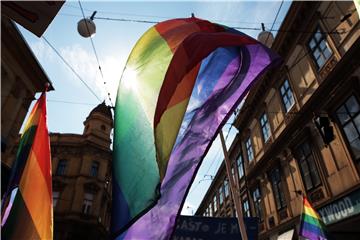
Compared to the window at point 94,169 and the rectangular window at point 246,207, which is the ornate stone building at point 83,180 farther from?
the rectangular window at point 246,207

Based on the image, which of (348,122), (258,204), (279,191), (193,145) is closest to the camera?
(193,145)

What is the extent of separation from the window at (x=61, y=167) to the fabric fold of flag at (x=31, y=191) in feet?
96.2

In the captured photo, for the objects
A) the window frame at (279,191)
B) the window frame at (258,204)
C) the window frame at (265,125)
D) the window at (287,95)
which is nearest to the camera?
the window at (287,95)

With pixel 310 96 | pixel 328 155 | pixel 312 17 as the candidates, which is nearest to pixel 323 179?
pixel 328 155

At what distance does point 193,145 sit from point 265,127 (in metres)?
15.6

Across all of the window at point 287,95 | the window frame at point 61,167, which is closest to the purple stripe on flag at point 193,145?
the window at point 287,95

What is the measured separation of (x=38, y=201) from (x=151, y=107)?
1.99m

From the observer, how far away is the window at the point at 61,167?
31105 millimetres

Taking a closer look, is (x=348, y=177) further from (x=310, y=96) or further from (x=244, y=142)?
(x=244, y=142)

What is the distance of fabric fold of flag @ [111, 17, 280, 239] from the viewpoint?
2.77m

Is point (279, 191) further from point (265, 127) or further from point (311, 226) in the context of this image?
point (311, 226)

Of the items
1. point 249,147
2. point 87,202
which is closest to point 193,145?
point 249,147

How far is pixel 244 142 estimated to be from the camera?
22.0m

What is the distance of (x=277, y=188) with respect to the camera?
16281 mm
